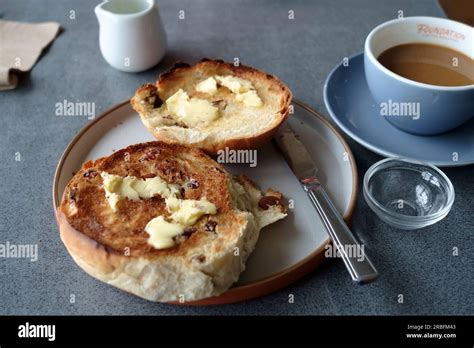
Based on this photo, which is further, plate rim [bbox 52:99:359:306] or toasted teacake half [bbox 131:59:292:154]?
toasted teacake half [bbox 131:59:292:154]

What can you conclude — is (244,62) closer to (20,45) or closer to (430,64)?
(430,64)

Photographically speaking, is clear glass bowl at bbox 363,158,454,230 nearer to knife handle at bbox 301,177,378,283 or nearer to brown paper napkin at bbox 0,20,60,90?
knife handle at bbox 301,177,378,283

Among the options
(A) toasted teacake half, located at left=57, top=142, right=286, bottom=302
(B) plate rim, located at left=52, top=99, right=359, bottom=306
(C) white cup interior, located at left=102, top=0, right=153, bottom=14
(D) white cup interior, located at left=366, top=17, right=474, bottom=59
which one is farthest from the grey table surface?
(D) white cup interior, located at left=366, top=17, right=474, bottom=59

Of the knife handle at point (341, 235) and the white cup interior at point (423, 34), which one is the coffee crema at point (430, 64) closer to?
the white cup interior at point (423, 34)

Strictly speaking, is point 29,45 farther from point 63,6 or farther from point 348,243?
point 348,243

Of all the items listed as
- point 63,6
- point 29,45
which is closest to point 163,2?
point 63,6


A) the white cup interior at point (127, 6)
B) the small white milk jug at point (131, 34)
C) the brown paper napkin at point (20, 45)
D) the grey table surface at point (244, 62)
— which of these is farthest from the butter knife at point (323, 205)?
the brown paper napkin at point (20, 45)
